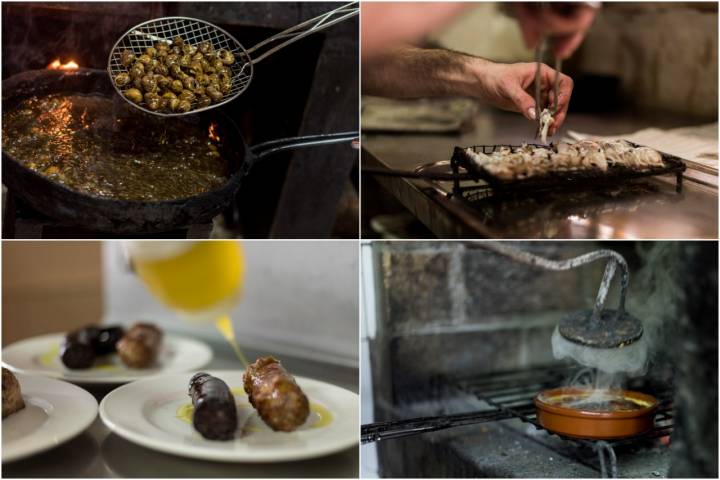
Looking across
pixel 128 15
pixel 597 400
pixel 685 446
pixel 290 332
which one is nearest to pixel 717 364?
pixel 685 446

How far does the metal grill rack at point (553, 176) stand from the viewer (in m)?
1.43

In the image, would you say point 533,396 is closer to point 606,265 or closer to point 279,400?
point 606,265

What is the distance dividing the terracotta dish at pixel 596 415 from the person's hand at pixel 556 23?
749 mm

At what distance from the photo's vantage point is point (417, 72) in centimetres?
159

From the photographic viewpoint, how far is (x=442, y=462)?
1.64 meters

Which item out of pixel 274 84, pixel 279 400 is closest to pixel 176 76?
pixel 274 84

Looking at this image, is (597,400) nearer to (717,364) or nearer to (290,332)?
(717,364)

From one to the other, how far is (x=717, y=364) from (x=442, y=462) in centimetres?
60

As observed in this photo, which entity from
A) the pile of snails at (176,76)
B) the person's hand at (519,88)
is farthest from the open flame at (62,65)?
the person's hand at (519,88)

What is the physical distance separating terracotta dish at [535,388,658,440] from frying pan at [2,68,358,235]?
2.28 ft

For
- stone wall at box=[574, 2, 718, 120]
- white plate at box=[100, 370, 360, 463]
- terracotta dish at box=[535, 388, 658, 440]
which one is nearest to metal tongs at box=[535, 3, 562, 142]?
stone wall at box=[574, 2, 718, 120]

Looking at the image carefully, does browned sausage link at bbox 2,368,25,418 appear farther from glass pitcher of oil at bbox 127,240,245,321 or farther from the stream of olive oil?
the stream of olive oil

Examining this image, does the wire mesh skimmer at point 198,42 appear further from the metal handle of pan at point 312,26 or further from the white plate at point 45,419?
the white plate at point 45,419

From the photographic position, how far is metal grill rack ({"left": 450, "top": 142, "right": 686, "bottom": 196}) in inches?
56.3
